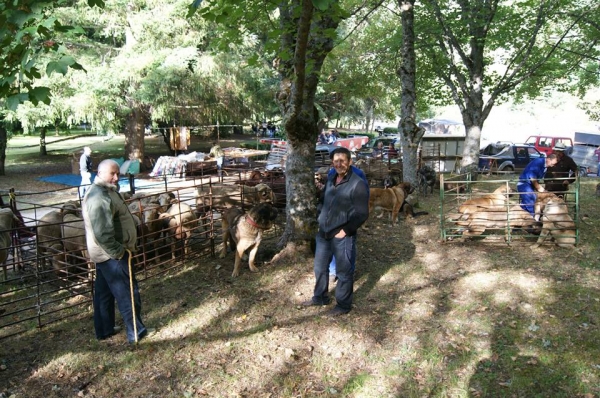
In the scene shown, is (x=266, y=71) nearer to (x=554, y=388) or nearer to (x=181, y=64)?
(x=181, y=64)

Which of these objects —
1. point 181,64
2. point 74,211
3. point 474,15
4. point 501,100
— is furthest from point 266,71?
point 74,211


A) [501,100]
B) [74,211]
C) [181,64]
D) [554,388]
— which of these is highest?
[181,64]

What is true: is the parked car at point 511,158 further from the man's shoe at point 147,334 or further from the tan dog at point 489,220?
the man's shoe at point 147,334

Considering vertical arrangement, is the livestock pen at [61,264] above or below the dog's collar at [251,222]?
below

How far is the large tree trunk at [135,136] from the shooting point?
2183 centimetres

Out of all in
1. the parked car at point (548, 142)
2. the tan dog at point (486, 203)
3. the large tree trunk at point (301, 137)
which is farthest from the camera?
the parked car at point (548, 142)

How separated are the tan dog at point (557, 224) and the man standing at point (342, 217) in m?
4.46

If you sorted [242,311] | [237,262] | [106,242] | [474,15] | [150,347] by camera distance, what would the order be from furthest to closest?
[474,15] → [237,262] → [242,311] → [150,347] → [106,242]

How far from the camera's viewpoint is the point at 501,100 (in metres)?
21.2

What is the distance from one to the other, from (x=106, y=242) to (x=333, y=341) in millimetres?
2542

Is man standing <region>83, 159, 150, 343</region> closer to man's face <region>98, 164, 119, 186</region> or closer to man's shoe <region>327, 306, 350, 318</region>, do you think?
man's face <region>98, 164, 119, 186</region>

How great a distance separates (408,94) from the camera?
1184 cm

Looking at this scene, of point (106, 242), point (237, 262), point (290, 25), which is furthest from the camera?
point (237, 262)

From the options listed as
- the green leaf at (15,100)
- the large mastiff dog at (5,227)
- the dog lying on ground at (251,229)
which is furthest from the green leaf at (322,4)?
the large mastiff dog at (5,227)
